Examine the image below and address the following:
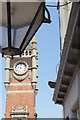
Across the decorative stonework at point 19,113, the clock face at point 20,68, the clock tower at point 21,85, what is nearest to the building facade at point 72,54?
the decorative stonework at point 19,113

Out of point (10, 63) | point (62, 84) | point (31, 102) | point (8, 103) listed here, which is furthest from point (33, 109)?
point (62, 84)

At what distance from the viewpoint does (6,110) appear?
35.7 m

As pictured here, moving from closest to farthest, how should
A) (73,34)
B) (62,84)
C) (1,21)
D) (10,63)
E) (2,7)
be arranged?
(2,7) < (1,21) < (73,34) < (62,84) < (10,63)

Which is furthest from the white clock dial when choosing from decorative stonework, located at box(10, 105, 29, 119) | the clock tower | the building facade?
the building facade

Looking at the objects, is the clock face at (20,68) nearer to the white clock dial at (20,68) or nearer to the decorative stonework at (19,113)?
the white clock dial at (20,68)

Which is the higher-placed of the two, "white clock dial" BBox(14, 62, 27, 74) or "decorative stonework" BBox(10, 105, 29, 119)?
"white clock dial" BBox(14, 62, 27, 74)

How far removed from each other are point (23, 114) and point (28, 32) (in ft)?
107

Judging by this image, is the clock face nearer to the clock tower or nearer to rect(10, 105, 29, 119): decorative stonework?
the clock tower

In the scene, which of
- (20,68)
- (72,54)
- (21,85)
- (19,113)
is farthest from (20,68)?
(72,54)

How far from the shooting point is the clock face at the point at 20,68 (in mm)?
37938

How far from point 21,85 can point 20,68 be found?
92.2 inches

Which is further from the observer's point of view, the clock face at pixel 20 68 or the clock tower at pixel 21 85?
the clock face at pixel 20 68

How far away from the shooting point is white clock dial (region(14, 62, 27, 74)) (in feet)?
124

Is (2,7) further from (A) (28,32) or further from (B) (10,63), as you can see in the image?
(B) (10,63)
